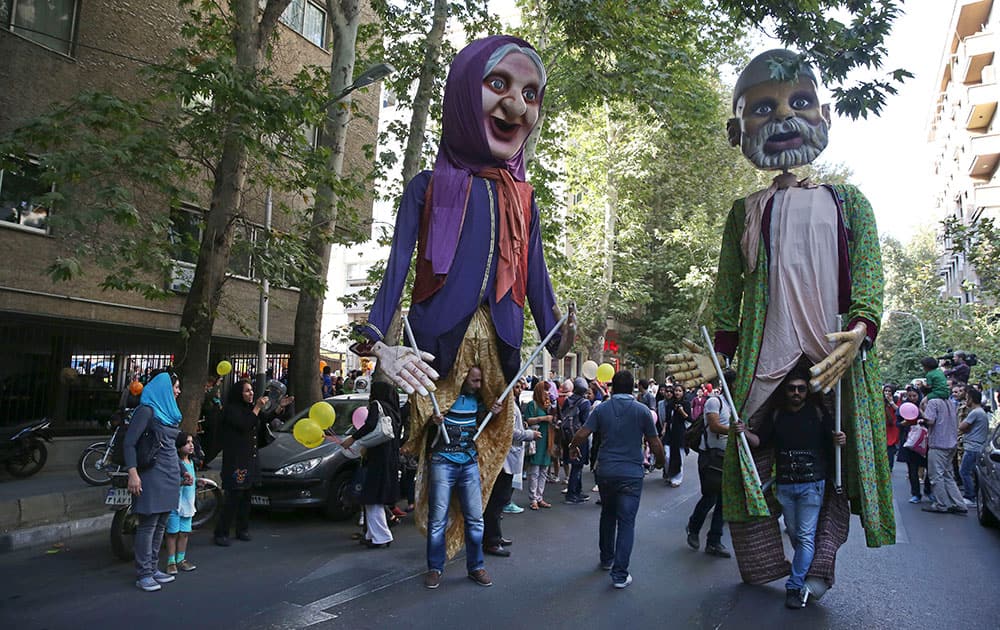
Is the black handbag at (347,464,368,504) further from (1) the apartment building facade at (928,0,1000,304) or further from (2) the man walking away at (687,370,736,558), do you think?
(1) the apartment building facade at (928,0,1000,304)

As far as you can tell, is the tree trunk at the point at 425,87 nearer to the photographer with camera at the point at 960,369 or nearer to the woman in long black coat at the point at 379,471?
the woman in long black coat at the point at 379,471

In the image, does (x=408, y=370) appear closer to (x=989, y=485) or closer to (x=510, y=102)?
(x=510, y=102)

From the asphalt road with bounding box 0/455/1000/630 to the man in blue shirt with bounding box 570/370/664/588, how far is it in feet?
0.88

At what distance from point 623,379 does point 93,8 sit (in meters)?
11.7

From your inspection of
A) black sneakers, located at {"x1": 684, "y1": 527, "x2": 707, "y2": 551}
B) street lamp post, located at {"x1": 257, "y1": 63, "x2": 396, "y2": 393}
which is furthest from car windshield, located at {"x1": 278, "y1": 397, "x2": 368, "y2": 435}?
black sneakers, located at {"x1": 684, "y1": 527, "x2": 707, "y2": 551}

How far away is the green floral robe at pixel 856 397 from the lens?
483 centimetres

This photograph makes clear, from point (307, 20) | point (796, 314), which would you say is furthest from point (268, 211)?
point (796, 314)

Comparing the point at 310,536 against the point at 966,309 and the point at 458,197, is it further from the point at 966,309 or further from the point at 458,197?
the point at 966,309

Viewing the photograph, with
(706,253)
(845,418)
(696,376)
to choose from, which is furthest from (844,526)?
(706,253)

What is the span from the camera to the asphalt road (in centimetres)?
487

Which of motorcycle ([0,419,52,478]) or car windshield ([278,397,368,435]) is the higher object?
car windshield ([278,397,368,435])

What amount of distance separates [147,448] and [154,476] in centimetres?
24

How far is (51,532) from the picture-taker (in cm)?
757

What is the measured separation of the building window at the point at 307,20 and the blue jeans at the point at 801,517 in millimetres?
15637
